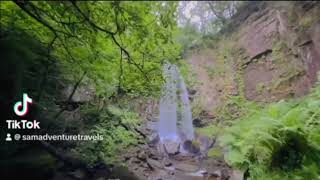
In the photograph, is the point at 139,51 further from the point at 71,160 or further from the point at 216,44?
the point at 216,44

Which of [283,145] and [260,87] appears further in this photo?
[260,87]

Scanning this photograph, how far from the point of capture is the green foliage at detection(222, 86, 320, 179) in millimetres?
2533

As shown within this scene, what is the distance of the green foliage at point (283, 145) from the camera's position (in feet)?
8.31

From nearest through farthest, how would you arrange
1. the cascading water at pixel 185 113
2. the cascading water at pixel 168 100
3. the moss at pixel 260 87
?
the cascading water at pixel 168 100, the cascading water at pixel 185 113, the moss at pixel 260 87

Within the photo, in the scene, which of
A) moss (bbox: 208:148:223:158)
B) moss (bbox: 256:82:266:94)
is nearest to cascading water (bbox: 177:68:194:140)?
moss (bbox: 208:148:223:158)

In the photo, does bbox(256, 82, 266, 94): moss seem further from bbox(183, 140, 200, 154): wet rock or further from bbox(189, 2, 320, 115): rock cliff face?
bbox(183, 140, 200, 154): wet rock

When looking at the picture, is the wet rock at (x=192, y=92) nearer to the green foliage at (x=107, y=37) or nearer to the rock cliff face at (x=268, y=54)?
the rock cliff face at (x=268, y=54)

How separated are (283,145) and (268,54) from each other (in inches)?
128

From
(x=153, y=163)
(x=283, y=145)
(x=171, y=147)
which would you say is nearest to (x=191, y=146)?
(x=171, y=147)

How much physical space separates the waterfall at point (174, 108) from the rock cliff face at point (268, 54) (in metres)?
0.42

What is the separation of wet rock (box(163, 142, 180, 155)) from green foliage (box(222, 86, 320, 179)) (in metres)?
0.74

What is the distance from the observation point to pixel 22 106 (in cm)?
211

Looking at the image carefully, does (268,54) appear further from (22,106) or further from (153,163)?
(22,106)

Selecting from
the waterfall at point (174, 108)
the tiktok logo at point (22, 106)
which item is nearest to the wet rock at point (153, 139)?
the waterfall at point (174, 108)
